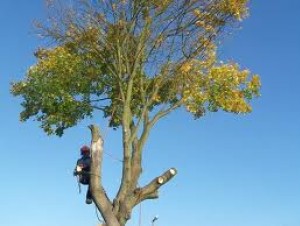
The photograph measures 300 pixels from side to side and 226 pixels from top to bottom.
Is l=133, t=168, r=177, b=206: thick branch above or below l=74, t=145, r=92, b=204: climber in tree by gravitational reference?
below

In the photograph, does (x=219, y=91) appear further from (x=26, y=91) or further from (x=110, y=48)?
(x=26, y=91)

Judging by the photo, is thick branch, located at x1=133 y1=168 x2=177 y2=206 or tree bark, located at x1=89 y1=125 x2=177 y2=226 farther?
thick branch, located at x1=133 y1=168 x2=177 y2=206

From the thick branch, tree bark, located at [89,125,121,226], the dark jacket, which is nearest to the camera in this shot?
tree bark, located at [89,125,121,226]

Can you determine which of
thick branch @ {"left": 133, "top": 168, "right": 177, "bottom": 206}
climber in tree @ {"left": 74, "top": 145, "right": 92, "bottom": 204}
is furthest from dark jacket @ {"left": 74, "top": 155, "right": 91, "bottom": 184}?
thick branch @ {"left": 133, "top": 168, "right": 177, "bottom": 206}

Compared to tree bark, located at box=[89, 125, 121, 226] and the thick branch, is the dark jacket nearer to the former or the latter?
tree bark, located at box=[89, 125, 121, 226]

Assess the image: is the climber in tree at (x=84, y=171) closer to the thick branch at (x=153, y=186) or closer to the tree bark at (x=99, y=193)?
the tree bark at (x=99, y=193)

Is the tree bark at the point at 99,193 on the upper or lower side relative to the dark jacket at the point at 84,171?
lower

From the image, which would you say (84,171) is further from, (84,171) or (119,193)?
(119,193)

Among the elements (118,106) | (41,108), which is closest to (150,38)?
(118,106)

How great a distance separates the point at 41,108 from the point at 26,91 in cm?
84

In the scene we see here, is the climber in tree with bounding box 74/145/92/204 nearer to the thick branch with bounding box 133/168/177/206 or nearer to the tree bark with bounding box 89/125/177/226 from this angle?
the tree bark with bounding box 89/125/177/226

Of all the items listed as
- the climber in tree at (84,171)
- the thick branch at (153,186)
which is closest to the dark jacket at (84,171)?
the climber in tree at (84,171)

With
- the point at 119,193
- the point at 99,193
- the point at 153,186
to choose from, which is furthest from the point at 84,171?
the point at 153,186

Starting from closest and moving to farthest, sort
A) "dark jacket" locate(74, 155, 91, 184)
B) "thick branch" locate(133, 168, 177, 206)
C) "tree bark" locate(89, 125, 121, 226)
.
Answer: "tree bark" locate(89, 125, 121, 226), "dark jacket" locate(74, 155, 91, 184), "thick branch" locate(133, 168, 177, 206)
